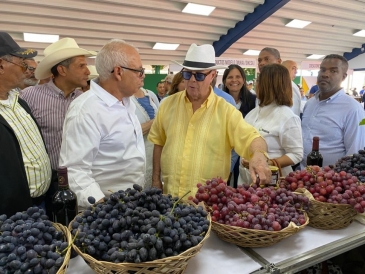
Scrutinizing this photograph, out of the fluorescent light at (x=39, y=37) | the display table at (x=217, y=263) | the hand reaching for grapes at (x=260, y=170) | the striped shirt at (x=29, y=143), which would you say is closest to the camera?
the display table at (x=217, y=263)

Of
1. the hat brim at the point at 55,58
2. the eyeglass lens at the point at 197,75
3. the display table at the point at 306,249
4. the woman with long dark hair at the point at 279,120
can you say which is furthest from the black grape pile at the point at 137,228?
the hat brim at the point at 55,58

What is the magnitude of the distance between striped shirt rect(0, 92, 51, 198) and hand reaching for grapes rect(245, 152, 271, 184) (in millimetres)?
1324

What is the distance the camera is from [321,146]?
2.80 m

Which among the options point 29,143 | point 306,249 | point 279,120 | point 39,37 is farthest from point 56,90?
point 39,37

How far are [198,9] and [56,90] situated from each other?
658 cm

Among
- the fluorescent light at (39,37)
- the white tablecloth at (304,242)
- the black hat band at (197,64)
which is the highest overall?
the fluorescent light at (39,37)

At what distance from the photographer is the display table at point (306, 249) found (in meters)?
1.22

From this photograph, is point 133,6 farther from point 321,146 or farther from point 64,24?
point 321,146

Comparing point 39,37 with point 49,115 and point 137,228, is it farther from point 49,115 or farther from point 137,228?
point 137,228

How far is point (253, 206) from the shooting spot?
4.33ft

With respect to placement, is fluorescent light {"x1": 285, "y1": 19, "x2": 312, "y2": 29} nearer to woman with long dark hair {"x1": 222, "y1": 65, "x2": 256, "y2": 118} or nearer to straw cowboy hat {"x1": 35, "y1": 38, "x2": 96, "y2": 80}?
woman with long dark hair {"x1": 222, "y1": 65, "x2": 256, "y2": 118}

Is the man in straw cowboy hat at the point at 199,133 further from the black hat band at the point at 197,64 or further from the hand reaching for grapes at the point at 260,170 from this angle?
the hand reaching for grapes at the point at 260,170

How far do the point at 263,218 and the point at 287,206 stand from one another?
0.21 metres

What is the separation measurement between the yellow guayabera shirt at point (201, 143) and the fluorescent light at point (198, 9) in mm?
6604
